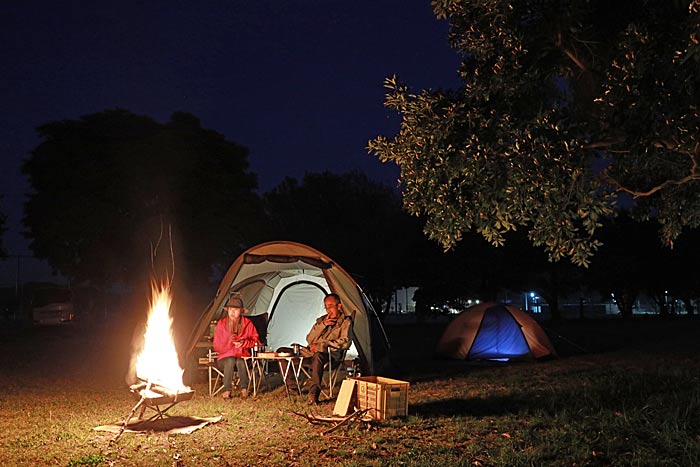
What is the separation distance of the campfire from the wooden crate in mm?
1769

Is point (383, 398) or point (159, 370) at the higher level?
point (159, 370)

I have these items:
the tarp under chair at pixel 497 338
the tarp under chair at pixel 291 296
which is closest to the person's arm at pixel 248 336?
the tarp under chair at pixel 291 296

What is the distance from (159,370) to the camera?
24.8ft

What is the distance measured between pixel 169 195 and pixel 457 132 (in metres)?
16.7

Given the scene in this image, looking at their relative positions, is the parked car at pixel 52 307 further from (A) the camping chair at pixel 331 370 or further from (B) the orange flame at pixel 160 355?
(B) the orange flame at pixel 160 355

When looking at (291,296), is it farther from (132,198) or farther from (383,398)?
(132,198)

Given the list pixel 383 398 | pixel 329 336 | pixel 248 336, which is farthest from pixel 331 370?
pixel 383 398

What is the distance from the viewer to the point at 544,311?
177 ft

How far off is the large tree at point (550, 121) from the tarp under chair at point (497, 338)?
6.12 meters

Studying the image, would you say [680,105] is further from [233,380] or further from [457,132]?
[233,380]

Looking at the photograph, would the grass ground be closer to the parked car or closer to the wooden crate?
the wooden crate

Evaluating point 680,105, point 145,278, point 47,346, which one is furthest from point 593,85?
point 145,278

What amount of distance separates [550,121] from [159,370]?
4793 millimetres

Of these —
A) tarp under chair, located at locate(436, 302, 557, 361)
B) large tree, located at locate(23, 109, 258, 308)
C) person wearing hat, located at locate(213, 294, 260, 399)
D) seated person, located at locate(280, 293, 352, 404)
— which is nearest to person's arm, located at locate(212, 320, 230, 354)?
person wearing hat, located at locate(213, 294, 260, 399)
